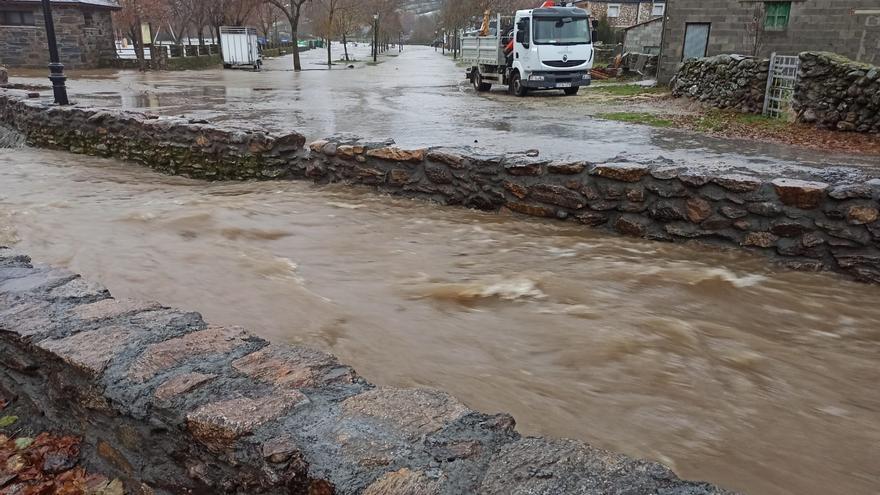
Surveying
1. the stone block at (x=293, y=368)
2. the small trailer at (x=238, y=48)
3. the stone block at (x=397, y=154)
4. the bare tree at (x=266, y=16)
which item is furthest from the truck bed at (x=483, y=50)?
the bare tree at (x=266, y=16)

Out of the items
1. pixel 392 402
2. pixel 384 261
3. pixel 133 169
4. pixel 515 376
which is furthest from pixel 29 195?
pixel 392 402

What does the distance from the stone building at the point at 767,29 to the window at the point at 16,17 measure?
32.0m

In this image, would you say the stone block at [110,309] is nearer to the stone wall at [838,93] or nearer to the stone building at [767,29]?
the stone wall at [838,93]

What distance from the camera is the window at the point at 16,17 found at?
33.0 m

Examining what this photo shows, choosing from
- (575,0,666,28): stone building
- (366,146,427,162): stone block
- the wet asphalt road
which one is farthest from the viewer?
(575,0,666,28): stone building

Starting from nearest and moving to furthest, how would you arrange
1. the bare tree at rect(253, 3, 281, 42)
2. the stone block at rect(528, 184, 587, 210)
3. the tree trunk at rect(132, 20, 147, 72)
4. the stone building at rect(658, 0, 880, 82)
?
the stone block at rect(528, 184, 587, 210), the stone building at rect(658, 0, 880, 82), the tree trunk at rect(132, 20, 147, 72), the bare tree at rect(253, 3, 281, 42)

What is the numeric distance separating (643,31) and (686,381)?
34.2m

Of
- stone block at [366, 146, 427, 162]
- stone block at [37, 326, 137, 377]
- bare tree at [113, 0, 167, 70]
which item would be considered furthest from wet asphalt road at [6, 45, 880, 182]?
bare tree at [113, 0, 167, 70]

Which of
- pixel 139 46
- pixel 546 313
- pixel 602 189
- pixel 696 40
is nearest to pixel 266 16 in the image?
pixel 139 46

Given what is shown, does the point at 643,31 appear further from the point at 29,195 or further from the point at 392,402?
the point at 392,402

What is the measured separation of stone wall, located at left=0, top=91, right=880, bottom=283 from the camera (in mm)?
5133

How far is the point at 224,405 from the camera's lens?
211 centimetres

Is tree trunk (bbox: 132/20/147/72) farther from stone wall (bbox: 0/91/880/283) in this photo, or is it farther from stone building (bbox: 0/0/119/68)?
stone wall (bbox: 0/91/880/283)

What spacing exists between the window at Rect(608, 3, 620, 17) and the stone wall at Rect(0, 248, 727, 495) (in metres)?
57.4
